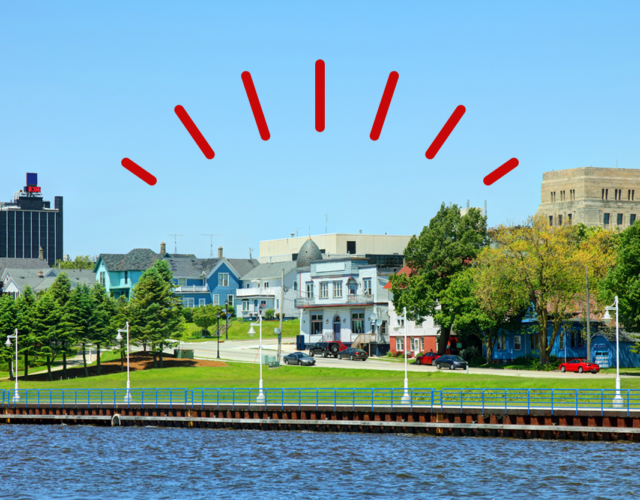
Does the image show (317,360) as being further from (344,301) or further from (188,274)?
(188,274)

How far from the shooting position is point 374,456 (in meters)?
46.8

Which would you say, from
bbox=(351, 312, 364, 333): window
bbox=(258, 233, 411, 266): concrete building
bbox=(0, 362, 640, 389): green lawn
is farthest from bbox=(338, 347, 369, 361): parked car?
bbox=(258, 233, 411, 266): concrete building

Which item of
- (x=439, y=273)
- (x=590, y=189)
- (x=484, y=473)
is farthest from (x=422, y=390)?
(x=590, y=189)

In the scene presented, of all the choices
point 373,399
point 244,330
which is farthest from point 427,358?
point 244,330

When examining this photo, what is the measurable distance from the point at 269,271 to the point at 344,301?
1510 inches

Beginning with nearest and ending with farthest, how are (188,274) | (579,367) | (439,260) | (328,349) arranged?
(579,367), (439,260), (328,349), (188,274)

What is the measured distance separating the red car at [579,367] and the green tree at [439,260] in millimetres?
15178

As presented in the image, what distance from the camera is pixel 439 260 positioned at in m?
91.7

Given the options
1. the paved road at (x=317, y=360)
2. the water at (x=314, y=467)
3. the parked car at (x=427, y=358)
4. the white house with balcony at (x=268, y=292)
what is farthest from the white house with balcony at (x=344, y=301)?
the water at (x=314, y=467)

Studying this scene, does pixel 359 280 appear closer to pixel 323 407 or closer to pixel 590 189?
pixel 323 407

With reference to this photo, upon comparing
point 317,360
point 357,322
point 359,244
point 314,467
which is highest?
point 359,244

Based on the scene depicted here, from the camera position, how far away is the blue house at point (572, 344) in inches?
3322

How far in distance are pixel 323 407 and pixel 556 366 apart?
1226 inches

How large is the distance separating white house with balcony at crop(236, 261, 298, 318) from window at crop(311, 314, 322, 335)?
79.8 ft
